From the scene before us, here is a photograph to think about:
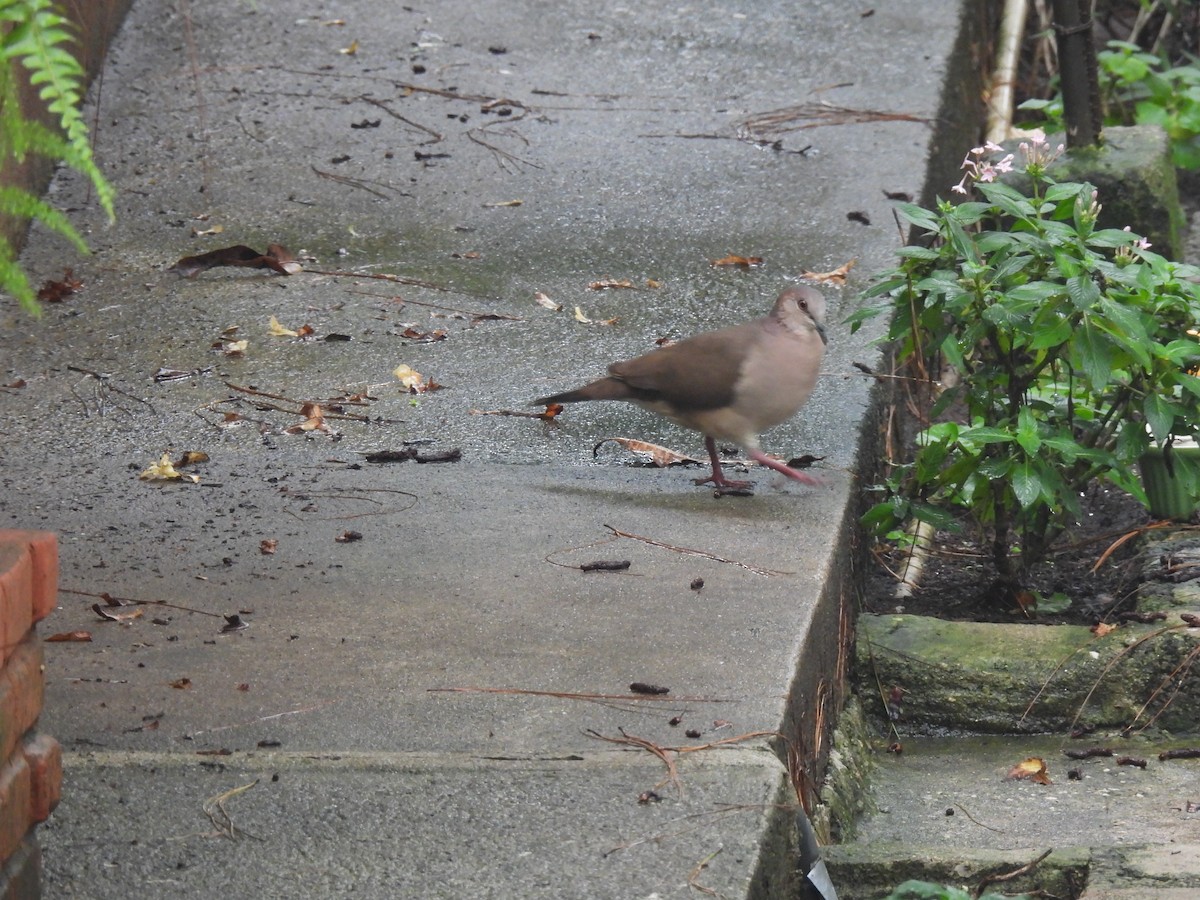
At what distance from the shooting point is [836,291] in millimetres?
5121

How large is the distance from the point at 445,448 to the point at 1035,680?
5.57ft

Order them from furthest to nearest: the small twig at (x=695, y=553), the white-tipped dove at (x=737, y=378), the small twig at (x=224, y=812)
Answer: the white-tipped dove at (x=737, y=378), the small twig at (x=695, y=553), the small twig at (x=224, y=812)

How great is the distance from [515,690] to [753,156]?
384 centimetres

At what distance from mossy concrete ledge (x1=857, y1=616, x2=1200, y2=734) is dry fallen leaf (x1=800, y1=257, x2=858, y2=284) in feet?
5.86

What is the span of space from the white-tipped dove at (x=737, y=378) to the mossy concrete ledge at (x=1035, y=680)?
1.91 feet

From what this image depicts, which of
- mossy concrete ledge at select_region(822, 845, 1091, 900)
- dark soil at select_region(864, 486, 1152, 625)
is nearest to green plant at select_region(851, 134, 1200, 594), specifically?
dark soil at select_region(864, 486, 1152, 625)

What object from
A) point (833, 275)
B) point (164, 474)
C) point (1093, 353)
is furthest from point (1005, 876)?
point (833, 275)

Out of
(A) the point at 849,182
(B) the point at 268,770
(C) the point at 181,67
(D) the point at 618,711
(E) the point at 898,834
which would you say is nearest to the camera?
(B) the point at 268,770

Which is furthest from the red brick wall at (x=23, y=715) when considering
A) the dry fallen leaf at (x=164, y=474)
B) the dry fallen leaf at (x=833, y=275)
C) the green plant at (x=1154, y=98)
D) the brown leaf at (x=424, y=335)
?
the green plant at (x=1154, y=98)

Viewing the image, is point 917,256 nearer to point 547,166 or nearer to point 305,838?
point 305,838

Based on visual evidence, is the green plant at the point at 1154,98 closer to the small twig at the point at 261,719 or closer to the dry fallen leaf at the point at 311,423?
the dry fallen leaf at the point at 311,423

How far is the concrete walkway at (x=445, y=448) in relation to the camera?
2465 millimetres

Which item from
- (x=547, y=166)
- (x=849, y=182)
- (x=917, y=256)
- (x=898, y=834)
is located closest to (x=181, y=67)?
(x=547, y=166)

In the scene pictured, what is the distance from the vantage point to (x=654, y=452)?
14.3 ft
